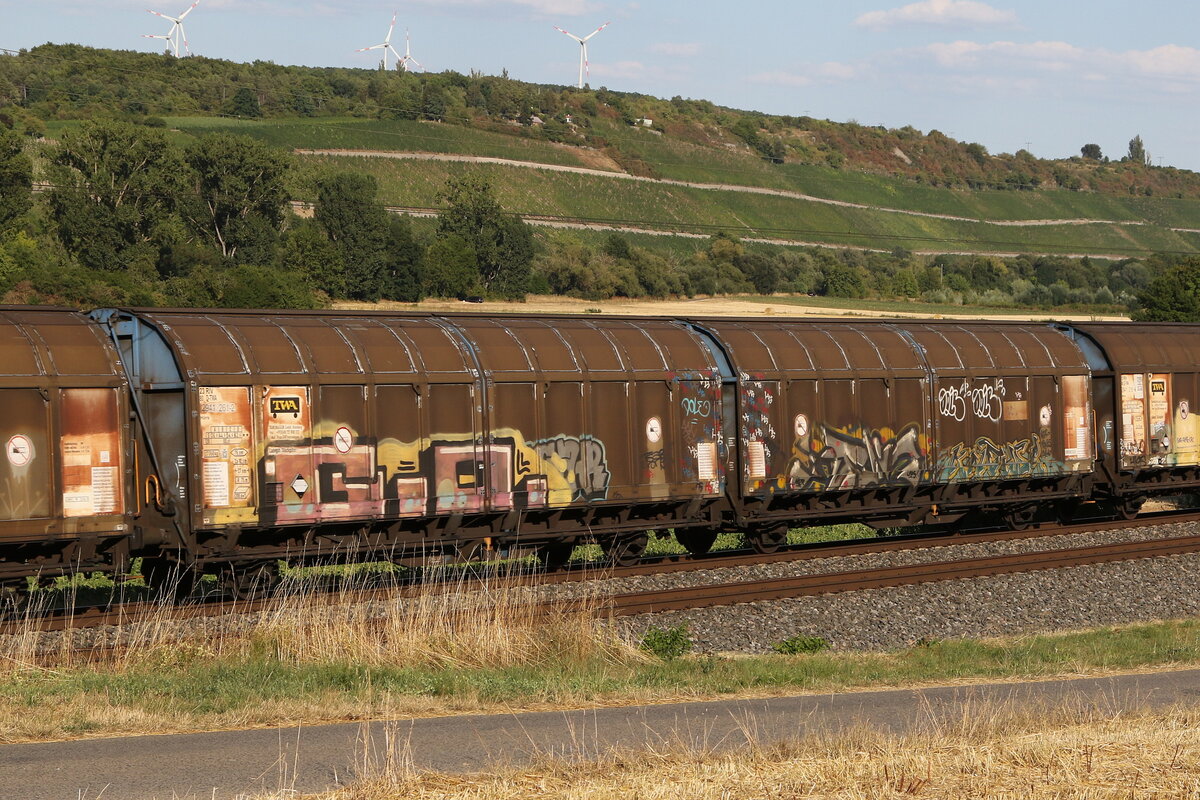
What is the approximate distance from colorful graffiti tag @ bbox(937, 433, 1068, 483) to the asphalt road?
40.8ft

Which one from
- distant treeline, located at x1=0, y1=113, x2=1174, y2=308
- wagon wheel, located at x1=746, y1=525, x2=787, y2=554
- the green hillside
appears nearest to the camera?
wagon wheel, located at x1=746, y1=525, x2=787, y2=554

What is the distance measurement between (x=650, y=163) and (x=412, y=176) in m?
38.4

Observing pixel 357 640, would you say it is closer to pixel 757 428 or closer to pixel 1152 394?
pixel 757 428

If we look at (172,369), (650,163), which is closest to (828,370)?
(172,369)

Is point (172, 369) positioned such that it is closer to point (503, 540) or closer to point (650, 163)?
point (503, 540)

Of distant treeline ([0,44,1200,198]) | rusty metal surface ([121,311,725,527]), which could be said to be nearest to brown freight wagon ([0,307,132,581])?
rusty metal surface ([121,311,725,527])

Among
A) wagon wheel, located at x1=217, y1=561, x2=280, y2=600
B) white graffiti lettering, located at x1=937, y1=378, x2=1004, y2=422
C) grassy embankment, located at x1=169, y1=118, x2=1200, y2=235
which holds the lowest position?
wagon wheel, located at x1=217, y1=561, x2=280, y2=600

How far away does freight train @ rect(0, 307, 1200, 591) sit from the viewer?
15906 millimetres

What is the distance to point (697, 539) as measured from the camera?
73.3 ft

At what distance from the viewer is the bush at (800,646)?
1534cm

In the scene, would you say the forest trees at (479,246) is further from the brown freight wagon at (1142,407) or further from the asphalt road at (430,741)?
the asphalt road at (430,741)

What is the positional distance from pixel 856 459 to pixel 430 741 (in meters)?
14.6

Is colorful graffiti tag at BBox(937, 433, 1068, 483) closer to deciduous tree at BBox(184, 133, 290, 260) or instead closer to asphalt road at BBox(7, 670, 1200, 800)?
asphalt road at BBox(7, 670, 1200, 800)

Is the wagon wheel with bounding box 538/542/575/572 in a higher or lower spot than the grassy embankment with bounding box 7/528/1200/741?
lower
